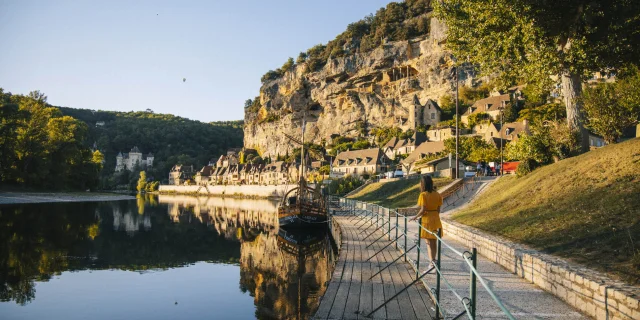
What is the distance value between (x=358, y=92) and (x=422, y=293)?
97.0 metres

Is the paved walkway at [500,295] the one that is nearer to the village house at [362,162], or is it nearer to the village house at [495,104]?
the village house at [362,162]

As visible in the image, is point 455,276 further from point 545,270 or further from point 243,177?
point 243,177

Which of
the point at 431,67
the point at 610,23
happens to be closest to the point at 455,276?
the point at 610,23

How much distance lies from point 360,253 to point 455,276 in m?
3.88

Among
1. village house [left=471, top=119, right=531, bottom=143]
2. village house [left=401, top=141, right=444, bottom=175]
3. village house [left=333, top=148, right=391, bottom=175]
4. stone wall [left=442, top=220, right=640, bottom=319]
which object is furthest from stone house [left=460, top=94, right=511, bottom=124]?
stone wall [left=442, top=220, right=640, bottom=319]

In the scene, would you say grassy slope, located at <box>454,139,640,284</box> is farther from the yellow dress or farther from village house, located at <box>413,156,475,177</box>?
village house, located at <box>413,156,475,177</box>

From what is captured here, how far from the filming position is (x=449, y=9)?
2152 cm

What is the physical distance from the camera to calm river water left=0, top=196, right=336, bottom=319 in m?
10.5

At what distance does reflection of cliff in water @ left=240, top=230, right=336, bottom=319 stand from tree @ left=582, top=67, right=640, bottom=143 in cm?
1445

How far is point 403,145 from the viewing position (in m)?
77.1

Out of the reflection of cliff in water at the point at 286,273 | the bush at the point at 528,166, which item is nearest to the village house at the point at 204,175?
the reflection of cliff in water at the point at 286,273

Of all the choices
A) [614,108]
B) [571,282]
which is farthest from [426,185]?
[614,108]

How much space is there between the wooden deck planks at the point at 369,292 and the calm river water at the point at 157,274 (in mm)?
1362

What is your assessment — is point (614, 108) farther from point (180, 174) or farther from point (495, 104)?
point (180, 174)
